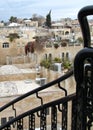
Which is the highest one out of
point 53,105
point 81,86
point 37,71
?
point 81,86

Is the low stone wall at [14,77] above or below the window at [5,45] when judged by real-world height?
below

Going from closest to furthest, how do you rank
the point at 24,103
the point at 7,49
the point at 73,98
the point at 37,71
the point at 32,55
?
the point at 73,98, the point at 24,103, the point at 37,71, the point at 32,55, the point at 7,49

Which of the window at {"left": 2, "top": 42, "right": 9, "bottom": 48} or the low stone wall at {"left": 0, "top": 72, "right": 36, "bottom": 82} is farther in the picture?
the window at {"left": 2, "top": 42, "right": 9, "bottom": 48}

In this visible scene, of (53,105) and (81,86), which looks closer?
(81,86)

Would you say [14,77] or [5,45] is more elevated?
[5,45]

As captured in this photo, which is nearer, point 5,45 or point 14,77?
point 14,77

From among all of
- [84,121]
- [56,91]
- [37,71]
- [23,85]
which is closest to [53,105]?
[84,121]

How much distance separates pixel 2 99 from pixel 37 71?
7.38 m

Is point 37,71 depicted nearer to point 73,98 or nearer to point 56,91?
point 56,91

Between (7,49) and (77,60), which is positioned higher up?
(77,60)

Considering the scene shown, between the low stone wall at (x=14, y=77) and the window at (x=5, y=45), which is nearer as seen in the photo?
the low stone wall at (x=14, y=77)

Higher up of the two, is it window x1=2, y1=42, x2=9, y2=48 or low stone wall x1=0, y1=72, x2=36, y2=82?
window x1=2, y1=42, x2=9, y2=48

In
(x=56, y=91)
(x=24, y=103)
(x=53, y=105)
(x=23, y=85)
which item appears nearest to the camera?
(x=53, y=105)

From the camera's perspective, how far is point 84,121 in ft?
4.52
